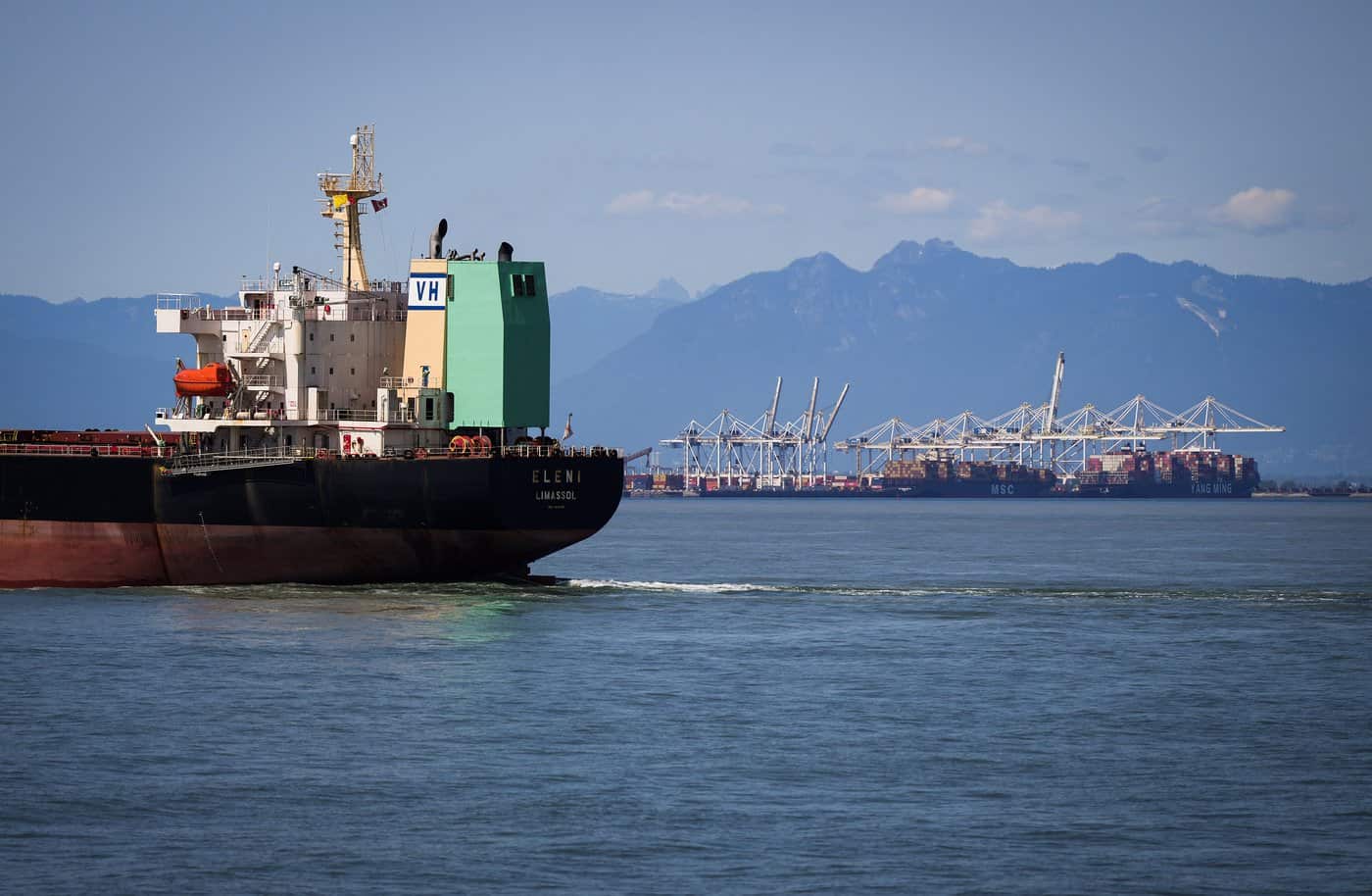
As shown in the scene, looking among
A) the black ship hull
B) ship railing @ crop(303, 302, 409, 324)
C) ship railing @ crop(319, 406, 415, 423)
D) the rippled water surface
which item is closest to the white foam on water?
the rippled water surface

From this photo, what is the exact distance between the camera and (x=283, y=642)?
3984 centimetres

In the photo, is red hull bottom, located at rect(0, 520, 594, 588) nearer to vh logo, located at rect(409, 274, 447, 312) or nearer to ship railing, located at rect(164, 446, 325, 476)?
ship railing, located at rect(164, 446, 325, 476)

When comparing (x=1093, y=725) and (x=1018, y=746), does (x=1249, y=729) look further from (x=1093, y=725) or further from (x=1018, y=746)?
(x=1018, y=746)

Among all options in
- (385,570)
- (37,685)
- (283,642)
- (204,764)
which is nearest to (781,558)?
(385,570)

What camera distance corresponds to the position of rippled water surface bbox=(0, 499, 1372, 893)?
22.2m

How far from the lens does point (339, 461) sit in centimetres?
4888

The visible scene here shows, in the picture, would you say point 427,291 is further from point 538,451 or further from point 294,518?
point 294,518

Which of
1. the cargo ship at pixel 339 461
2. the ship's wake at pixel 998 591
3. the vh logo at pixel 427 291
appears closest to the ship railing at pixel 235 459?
the cargo ship at pixel 339 461

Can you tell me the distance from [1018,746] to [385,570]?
2467 centimetres

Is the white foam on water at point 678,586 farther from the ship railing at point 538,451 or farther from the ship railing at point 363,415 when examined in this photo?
the ship railing at point 363,415

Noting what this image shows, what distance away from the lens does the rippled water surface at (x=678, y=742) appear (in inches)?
872

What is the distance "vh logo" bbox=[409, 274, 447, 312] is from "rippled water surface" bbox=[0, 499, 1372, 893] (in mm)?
8232

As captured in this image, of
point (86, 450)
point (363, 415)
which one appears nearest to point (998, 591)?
point (363, 415)

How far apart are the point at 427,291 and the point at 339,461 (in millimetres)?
5986
